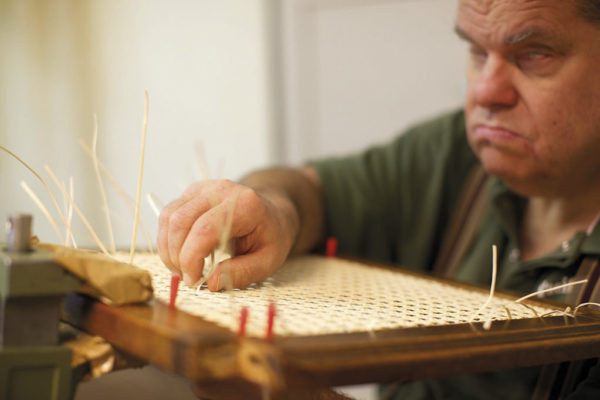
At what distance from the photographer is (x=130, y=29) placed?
2.09 meters

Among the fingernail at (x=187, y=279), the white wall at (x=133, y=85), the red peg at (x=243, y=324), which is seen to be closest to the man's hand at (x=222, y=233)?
the fingernail at (x=187, y=279)

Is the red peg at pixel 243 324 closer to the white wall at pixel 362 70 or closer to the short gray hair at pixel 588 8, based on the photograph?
the short gray hair at pixel 588 8

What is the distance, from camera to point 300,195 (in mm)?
1189

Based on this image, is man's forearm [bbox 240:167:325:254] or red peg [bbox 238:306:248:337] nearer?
red peg [bbox 238:306:248:337]

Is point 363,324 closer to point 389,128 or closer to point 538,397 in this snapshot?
point 538,397

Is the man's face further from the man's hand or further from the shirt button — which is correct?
the man's hand

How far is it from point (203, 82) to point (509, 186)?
1445mm

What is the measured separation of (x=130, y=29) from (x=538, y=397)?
5.87 ft

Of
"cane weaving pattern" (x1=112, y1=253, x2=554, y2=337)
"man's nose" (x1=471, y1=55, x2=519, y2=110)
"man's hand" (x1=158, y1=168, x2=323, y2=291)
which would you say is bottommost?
"cane weaving pattern" (x1=112, y1=253, x2=554, y2=337)

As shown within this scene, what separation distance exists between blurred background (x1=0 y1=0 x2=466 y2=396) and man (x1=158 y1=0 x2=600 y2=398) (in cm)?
69

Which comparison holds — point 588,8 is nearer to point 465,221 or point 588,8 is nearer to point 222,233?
point 465,221

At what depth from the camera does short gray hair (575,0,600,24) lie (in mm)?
827

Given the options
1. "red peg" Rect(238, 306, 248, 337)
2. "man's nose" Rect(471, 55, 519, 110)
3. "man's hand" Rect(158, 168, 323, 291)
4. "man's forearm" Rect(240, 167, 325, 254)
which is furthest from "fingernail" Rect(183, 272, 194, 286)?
"man's nose" Rect(471, 55, 519, 110)

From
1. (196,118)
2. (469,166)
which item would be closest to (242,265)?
(469,166)
